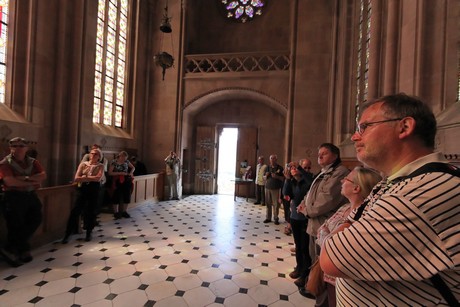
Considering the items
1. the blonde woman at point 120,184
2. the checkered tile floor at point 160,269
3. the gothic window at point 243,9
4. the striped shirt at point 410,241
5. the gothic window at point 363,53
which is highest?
the gothic window at point 243,9

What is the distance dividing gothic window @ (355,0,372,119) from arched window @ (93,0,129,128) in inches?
315

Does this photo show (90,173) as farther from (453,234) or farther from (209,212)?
(453,234)

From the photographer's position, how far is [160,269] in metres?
3.73

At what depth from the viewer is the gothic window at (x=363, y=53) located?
21.2ft

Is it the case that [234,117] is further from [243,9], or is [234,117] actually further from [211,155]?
[243,9]

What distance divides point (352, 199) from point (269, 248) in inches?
134

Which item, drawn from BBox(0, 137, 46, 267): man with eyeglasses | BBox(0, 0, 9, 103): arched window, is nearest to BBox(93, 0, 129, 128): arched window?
BBox(0, 0, 9, 103): arched window

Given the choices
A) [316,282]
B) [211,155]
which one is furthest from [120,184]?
[316,282]

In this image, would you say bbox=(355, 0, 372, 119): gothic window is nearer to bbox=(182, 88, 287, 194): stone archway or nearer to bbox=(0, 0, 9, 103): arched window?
bbox=(182, 88, 287, 194): stone archway

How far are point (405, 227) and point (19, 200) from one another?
4.70 metres

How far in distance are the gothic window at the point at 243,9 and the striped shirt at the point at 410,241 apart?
1160 cm

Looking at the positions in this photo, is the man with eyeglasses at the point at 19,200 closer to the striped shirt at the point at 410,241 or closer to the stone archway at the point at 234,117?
the striped shirt at the point at 410,241

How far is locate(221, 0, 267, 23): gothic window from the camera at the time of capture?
10570 millimetres

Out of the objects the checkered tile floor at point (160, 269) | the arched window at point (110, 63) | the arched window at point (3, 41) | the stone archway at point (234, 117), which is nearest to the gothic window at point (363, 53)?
the stone archway at point (234, 117)
